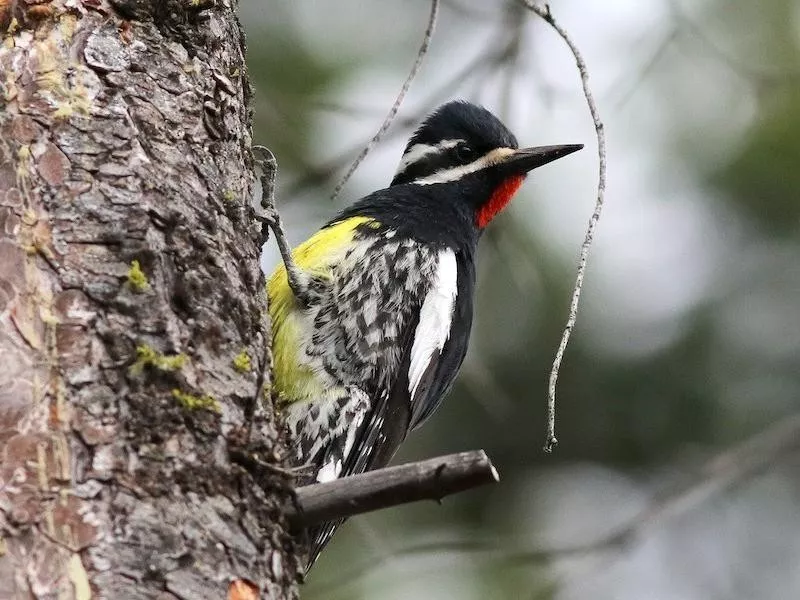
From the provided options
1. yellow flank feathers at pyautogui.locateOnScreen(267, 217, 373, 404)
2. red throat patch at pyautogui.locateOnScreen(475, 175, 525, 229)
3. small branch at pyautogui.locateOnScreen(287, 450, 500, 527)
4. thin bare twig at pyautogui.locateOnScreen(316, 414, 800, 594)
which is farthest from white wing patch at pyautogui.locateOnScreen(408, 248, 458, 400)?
small branch at pyautogui.locateOnScreen(287, 450, 500, 527)

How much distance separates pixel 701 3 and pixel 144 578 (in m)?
4.21

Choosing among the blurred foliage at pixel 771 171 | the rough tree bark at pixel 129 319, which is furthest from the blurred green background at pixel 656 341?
the rough tree bark at pixel 129 319

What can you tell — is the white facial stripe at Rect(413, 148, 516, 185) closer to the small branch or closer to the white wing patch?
the white wing patch

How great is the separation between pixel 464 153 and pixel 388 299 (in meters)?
0.77

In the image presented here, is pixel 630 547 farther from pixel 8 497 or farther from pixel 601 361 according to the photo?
pixel 8 497

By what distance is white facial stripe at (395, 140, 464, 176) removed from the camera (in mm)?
3793

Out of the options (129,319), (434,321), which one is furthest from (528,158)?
(129,319)

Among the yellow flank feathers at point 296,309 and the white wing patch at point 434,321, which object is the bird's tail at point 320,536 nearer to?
the yellow flank feathers at point 296,309

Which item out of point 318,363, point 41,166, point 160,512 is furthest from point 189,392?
point 318,363

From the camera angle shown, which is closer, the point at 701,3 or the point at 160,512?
the point at 160,512

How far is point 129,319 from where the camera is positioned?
1867mm

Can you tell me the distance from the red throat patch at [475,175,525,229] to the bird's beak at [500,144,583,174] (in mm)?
66

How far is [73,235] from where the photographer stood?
192 centimetres

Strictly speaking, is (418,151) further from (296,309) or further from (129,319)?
(129,319)
